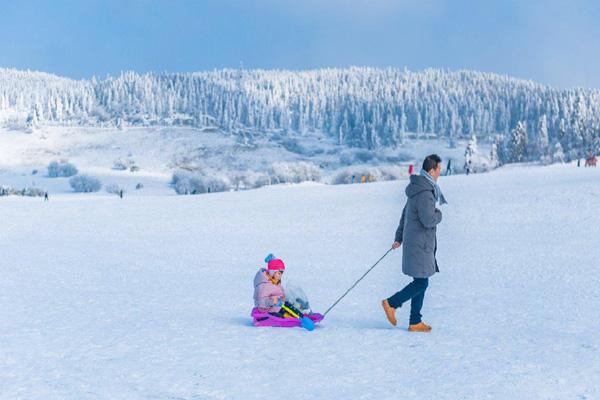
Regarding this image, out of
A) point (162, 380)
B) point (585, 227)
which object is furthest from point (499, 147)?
point (162, 380)

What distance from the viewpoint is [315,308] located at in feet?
31.8

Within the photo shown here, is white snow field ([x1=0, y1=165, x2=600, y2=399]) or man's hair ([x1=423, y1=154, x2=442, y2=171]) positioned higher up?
man's hair ([x1=423, y1=154, x2=442, y2=171])

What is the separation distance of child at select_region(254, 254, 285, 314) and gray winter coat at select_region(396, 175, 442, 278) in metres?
1.55

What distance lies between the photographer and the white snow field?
5453mm

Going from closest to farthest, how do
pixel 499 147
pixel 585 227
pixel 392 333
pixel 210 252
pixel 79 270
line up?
1. pixel 392 333
2. pixel 79 270
3. pixel 210 252
4. pixel 585 227
5. pixel 499 147

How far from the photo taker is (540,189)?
1182 inches

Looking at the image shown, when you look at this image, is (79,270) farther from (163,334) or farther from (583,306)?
(583,306)

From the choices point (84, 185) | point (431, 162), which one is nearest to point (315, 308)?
point (431, 162)

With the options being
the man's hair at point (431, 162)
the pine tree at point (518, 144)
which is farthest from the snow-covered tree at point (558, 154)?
the man's hair at point (431, 162)

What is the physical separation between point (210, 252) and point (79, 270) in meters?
4.44

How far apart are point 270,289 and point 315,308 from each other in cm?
173

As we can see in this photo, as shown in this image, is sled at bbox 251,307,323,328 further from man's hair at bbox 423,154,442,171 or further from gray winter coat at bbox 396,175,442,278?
man's hair at bbox 423,154,442,171

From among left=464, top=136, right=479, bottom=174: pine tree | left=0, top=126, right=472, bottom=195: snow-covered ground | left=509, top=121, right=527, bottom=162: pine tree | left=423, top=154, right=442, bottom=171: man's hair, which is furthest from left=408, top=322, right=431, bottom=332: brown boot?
left=0, top=126, right=472, bottom=195: snow-covered ground

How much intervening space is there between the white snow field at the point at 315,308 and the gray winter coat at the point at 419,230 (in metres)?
0.75
